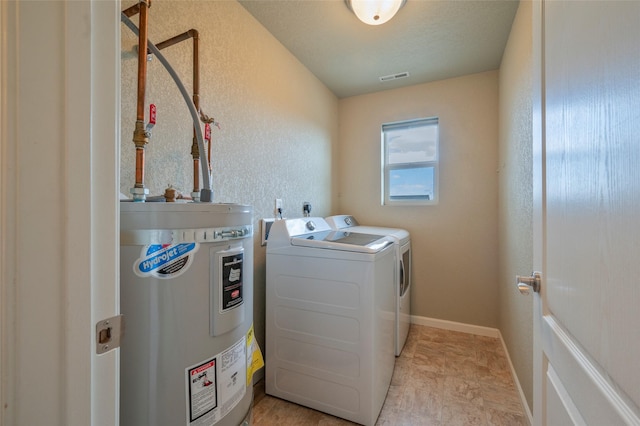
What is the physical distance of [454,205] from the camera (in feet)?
8.48

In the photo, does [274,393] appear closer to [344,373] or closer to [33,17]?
[344,373]

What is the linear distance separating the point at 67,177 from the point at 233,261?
47 cm

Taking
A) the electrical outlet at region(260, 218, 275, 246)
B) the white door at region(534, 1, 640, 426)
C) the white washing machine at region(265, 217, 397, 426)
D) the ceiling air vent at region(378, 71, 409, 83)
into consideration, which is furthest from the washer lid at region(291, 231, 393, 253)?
the ceiling air vent at region(378, 71, 409, 83)

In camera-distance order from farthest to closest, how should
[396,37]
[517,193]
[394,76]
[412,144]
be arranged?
[412,144] → [394,76] → [396,37] → [517,193]

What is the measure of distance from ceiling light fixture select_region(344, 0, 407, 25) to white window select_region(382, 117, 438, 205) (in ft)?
4.45

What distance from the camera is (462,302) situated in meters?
2.56

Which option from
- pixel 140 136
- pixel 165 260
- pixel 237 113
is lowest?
pixel 165 260

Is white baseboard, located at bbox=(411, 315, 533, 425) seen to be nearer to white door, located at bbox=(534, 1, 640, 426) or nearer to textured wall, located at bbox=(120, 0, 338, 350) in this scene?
textured wall, located at bbox=(120, 0, 338, 350)

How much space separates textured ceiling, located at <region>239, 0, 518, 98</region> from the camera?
169 cm

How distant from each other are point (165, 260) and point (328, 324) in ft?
3.59

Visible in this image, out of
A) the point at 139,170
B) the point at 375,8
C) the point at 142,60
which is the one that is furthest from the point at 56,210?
the point at 375,8

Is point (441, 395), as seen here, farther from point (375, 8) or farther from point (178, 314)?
point (375, 8)

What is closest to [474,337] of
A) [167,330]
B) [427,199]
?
[427,199]

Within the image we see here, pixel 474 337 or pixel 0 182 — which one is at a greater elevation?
pixel 0 182
